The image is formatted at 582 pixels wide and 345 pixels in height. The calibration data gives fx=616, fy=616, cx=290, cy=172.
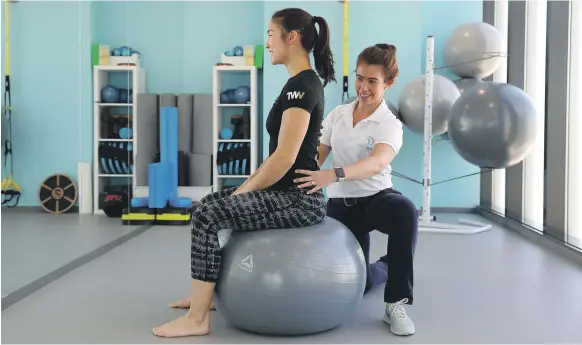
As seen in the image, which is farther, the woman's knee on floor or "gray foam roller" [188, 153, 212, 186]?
"gray foam roller" [188, 153, 212, 186]

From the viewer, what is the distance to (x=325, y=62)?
235 cm

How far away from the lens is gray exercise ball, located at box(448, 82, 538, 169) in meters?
4.08

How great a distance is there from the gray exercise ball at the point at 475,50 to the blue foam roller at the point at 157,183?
105 inches

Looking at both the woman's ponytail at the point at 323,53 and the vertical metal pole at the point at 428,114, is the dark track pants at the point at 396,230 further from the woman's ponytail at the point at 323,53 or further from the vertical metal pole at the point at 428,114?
the vertical metal pole at the point at 428,114

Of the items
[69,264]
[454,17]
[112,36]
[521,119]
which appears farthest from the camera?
[454,17]

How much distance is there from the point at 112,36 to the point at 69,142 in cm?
136

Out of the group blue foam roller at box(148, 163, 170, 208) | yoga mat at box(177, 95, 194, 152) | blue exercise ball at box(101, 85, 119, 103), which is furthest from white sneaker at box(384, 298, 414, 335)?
yoga mat at box(177, 95, 194, 152)

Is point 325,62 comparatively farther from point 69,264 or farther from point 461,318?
point 69,264

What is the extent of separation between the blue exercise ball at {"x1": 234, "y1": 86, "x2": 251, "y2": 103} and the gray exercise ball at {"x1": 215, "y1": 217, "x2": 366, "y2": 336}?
3709mm

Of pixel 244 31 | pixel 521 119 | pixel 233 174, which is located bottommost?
pixel 233 174

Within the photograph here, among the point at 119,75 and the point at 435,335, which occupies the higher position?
the point at 119,75

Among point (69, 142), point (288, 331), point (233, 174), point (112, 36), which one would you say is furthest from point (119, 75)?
point (288, 331)

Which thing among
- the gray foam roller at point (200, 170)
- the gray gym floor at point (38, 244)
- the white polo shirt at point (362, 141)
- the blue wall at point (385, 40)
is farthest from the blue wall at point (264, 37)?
the white polo shirt at point (362, 141)

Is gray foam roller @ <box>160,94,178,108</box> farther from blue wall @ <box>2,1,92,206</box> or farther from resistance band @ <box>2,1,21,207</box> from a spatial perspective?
resistance band @ <box>2,1,21,207</box>
